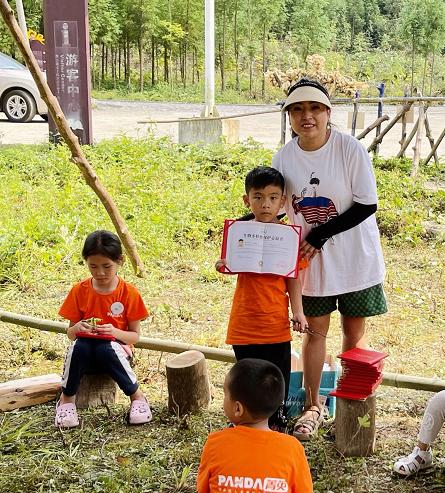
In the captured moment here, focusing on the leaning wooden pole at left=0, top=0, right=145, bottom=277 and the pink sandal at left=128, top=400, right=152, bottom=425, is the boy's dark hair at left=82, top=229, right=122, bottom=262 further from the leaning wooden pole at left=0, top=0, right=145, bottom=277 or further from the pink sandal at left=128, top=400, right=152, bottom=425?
the leaning wooden pole at left=0, top=0, right=145, bottom=277

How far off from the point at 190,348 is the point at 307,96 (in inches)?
64.5

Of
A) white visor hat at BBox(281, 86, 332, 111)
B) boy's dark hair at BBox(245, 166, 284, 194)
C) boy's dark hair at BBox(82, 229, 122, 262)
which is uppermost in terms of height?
white visor hat at BBox(281, 86, 332, 111)

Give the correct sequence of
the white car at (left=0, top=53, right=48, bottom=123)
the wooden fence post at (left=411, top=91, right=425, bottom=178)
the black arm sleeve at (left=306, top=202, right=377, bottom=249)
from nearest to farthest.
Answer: the black arm sleeve at (left=306, top=202, right=377, bottom=249)
the wooden fence post at (left=411, top=91, right=425, bottom=178)
the white car at (left=0, top=53, right=48, bottom=123)

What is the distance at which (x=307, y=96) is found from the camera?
2906 mm

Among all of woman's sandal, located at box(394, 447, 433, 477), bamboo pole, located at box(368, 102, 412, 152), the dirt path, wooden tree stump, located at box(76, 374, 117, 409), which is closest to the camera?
woman's sandal, located at box(394, 447, 433, 477)

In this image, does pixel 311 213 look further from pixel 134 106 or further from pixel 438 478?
pixel 134 106

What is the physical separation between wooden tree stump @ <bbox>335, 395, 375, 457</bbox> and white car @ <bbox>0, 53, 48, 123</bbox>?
35.2ft

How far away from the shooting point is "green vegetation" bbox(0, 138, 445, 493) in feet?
9.92

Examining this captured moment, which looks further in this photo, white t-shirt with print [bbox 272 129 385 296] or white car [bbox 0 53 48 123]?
white car [bbox 0 53 48 123]

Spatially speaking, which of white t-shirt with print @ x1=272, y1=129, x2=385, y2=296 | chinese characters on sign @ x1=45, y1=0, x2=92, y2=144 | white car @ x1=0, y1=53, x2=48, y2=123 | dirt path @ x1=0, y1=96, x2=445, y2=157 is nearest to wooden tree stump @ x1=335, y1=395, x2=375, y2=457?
white t-shirt with print @ x1=272, y1=129, x2=385, y2=296

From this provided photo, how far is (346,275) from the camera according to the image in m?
3.10

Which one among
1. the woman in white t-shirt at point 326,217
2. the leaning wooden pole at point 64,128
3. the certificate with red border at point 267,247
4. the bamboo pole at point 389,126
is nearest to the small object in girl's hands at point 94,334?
the certificate with red border at point 267,247

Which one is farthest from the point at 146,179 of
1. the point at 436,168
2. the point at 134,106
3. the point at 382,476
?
the point at 134,106

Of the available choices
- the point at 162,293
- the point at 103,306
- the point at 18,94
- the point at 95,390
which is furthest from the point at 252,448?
the point at 18,94
